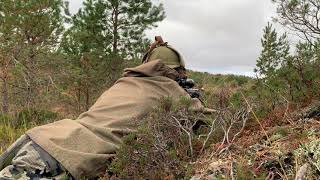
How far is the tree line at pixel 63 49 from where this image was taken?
521 inches

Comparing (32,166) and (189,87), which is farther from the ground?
(189,87)

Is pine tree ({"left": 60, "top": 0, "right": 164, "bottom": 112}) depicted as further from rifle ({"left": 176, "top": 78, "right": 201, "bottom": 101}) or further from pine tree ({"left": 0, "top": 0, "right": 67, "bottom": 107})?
rifle ({"left": 176, "top": 78, "right": 201, "bottom": 101})

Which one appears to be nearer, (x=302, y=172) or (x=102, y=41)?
(x=302, y=172)

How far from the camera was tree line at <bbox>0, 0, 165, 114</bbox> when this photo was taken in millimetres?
13234

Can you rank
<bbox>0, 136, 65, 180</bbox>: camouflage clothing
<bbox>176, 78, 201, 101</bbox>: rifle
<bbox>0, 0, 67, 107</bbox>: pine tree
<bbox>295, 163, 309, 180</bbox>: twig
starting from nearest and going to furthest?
<bbox>295, 163, 309, 180</bbox>: twig
<bbox>0, 136, 65, 180</bbox>: camouflage clothing
<bbox>176, 78, 201, 101</bbox>: rifle
<bbox>0, 0, 67, 107</bbox>: pine tree

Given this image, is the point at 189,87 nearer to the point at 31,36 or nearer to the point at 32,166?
the point at 32,166

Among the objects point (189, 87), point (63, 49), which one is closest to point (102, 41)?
point (63, 49)

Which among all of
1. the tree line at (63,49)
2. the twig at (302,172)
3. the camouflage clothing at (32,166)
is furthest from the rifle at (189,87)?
the tree line at (63,49)

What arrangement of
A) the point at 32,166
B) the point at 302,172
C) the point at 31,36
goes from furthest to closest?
the point at 31,36
the point at 32,166
the point at 302,172

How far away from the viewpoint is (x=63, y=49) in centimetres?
1553

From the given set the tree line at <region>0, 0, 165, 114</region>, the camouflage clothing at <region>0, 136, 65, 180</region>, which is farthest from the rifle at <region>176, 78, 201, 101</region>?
the tree line at <region>0, 0, 165, 114</region>

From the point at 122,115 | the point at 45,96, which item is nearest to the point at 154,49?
the point at 122,115

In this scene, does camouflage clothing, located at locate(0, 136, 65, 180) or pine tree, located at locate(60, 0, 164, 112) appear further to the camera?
pine tree, located at locate(60, 0, 164, 112)

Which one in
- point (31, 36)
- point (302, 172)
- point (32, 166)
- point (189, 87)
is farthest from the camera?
point (31, 36)
